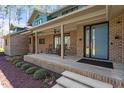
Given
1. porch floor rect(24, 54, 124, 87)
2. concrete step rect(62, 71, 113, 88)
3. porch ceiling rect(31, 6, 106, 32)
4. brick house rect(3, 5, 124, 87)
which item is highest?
porch ceiling rect(31, 6, 106, 32)

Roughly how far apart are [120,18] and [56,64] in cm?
392

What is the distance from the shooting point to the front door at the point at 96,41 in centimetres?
894

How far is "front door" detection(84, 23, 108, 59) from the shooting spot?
894 cm

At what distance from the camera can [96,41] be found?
9516 mm

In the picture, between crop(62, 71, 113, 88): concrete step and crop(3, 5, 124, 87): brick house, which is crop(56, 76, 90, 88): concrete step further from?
crop(3, 5, 124, 87): brick house

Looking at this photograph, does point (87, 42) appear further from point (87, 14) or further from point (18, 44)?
point (18, 44)

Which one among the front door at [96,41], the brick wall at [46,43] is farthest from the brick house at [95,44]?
the brick wall at [46,43]

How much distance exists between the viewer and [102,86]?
16.2ft

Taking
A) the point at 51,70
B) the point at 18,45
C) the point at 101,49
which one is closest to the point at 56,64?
the point at 51,70

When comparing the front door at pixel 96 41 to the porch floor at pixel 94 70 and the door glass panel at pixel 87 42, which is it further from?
the porch floor at pixel 94 70

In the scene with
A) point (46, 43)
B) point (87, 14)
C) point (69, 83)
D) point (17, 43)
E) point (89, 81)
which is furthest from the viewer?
point (17, 43)

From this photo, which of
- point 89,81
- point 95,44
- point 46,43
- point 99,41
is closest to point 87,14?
point 99,41

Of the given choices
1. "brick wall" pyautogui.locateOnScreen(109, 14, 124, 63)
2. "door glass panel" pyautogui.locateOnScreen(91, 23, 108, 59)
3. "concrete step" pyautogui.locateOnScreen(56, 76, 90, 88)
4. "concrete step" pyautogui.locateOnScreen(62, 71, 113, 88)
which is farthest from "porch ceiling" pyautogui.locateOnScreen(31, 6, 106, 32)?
"concrete step" pyautogui.locateOnScreen(56, 76, 90, 88)

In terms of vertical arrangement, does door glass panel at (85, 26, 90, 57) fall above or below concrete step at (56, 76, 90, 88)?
above
